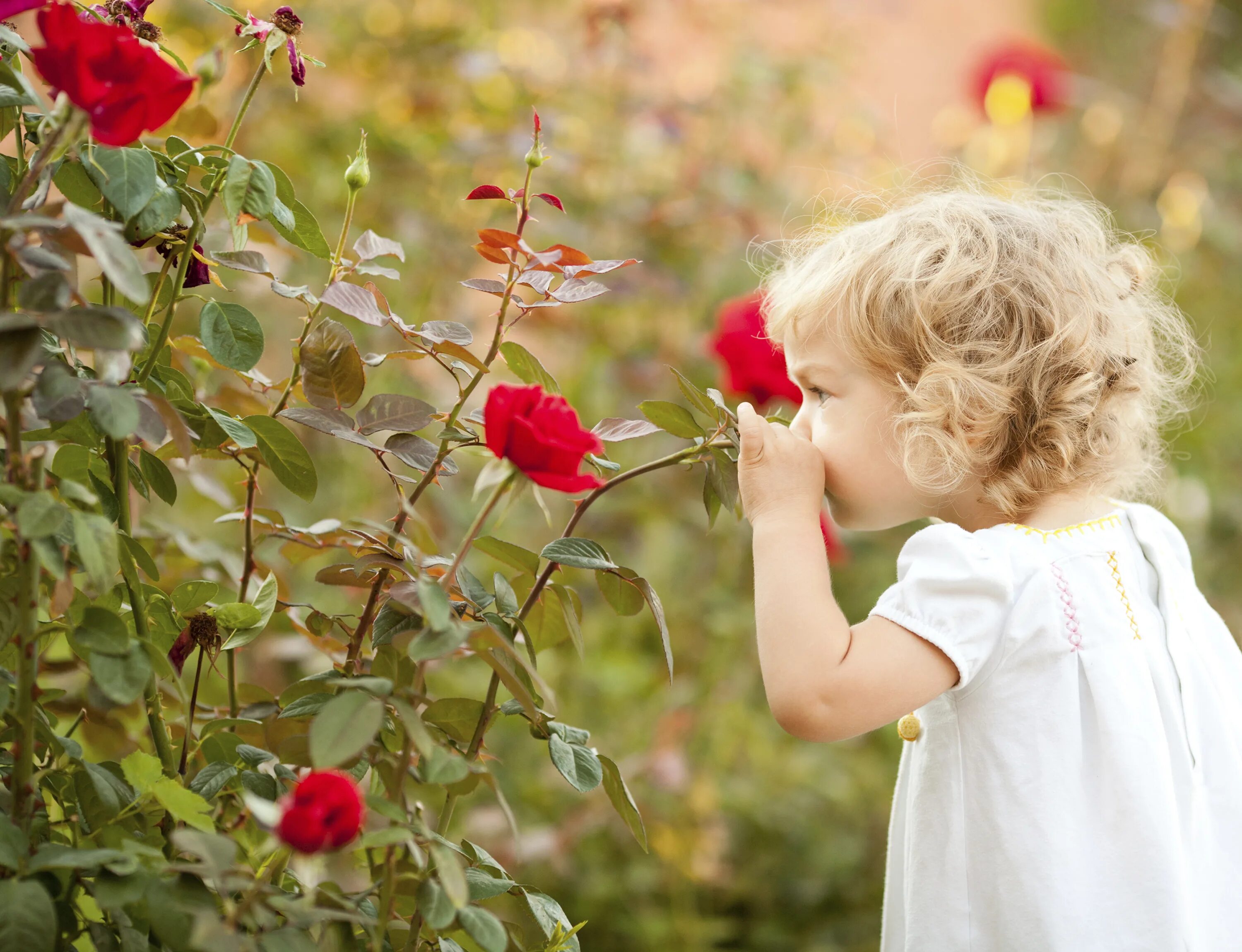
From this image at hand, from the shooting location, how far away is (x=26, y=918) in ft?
1.89

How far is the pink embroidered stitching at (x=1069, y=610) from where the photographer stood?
0.92 meters

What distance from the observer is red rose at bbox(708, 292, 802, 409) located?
1263 mm

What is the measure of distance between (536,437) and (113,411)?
8.5 inches

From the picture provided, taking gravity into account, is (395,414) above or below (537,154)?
below

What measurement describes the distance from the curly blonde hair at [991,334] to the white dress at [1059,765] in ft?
0.22

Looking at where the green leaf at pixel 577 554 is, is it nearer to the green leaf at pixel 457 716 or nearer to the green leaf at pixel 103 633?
the green leaf at pixel 457 716

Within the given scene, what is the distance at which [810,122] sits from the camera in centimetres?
226

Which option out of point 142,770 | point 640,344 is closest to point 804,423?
point 142,770

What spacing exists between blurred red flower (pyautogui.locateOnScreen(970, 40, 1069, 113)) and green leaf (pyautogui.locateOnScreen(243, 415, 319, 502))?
1.94 meters

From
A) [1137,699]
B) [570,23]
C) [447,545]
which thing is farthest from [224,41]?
[570,23]

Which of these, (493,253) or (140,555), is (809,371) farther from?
(140,555)

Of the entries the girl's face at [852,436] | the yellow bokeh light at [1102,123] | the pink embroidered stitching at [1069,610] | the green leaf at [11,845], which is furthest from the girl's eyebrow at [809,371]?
the yellow bokeh light at [1102,123]

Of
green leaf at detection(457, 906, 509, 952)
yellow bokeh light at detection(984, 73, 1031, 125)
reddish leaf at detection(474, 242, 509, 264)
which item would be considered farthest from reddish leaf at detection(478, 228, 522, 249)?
yellow bokeh light at detection(984, 73, 1031, 125)

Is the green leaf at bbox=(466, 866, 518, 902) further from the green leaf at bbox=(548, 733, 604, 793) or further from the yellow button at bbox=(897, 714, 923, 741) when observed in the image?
the yellow button at bbox=(897, 714, 923, 741)
